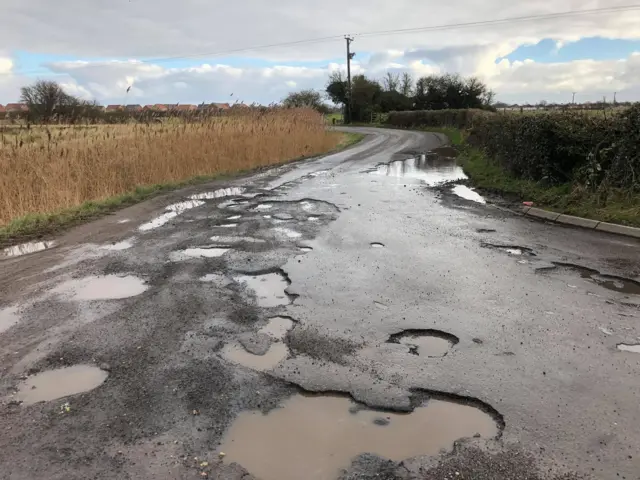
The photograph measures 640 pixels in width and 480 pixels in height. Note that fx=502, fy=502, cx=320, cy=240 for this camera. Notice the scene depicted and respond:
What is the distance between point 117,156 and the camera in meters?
13.2

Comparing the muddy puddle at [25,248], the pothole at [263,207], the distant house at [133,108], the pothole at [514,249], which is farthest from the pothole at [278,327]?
the distant house at [133,108]

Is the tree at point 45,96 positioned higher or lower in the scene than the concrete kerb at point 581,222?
higher

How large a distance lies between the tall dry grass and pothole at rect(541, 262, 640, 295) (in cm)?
965

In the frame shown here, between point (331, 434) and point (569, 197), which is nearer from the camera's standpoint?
point (331, 434)

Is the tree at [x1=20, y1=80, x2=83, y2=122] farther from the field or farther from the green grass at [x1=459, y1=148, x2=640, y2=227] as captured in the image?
the green grass at [x1=459, y1=148, x2=640, y2=227]

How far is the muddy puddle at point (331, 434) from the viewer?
115 inches

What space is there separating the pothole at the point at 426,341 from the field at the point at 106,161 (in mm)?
7037

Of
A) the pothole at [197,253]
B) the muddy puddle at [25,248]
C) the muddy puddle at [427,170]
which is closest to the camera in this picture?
the pothole at [197,253]

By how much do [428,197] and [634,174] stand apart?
→ 414 centimetres

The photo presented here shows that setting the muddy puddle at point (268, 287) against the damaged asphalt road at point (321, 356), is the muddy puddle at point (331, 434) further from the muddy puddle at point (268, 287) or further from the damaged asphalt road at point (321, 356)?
the muddy puddle at point (268, 287)

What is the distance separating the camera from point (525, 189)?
11703 millimetres

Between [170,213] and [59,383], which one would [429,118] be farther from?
[59,383]

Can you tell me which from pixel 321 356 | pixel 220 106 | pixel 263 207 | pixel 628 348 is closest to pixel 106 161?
pixel 263 207

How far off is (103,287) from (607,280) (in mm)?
6028
